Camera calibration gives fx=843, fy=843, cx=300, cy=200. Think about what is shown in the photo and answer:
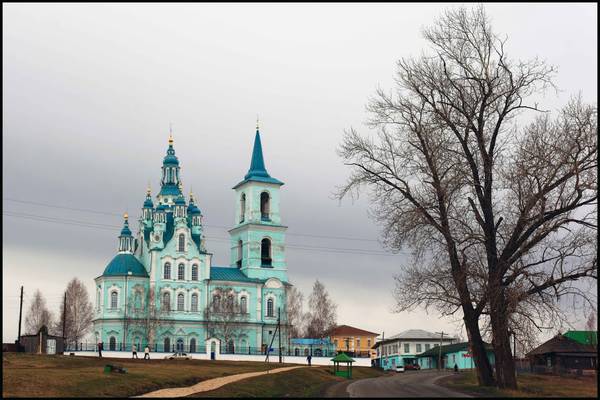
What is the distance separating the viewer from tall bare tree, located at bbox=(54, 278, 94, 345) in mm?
108438

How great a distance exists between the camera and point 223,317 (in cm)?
9456

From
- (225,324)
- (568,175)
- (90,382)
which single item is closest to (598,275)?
(568,175)

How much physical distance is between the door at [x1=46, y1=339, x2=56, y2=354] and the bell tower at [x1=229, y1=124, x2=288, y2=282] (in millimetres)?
38621

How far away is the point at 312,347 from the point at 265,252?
45.3 feet

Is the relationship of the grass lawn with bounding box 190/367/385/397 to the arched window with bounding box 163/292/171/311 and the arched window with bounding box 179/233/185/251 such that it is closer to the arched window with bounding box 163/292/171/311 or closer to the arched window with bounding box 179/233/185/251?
the arched window with bounding box 163/292/171/311

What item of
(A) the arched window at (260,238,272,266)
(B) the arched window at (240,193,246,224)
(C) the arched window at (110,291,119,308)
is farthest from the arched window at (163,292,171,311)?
(B) the arched window at (240,193,246,224)

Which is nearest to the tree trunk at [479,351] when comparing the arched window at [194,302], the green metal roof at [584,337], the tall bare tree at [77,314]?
the green metal roof at [584,337]

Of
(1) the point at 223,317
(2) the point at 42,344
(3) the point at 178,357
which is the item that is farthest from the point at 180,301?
(2) the point at 42,344

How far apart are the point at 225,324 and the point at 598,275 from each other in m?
65.8

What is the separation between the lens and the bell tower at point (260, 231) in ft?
337

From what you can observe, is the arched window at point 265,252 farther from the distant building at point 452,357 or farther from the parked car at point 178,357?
the parked car at point 178,357

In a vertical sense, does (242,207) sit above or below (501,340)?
above

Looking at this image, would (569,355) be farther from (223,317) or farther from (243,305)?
(243,305)

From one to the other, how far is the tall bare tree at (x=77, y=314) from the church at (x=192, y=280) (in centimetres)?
1297
